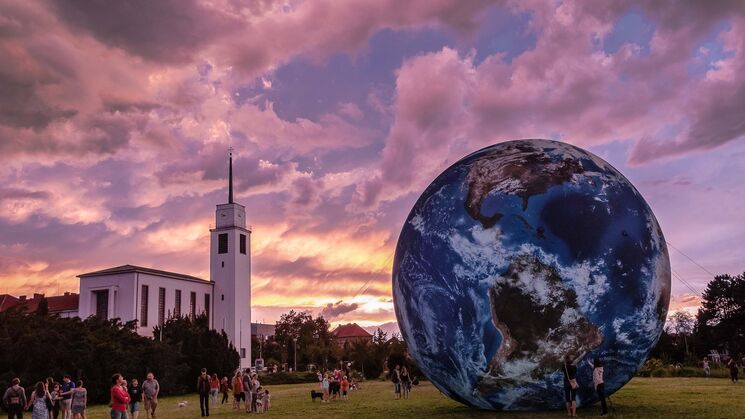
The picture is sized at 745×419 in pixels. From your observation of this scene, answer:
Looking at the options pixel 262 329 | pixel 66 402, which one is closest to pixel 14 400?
pixel 66 402

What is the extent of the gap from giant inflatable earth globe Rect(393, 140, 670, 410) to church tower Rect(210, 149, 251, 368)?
75.7 metres

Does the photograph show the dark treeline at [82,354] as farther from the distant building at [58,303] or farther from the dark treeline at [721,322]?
the dark treeline at [721,322]

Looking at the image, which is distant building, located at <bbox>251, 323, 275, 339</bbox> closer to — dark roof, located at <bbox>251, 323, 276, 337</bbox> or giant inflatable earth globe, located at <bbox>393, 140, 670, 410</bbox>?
dark roof, located at <bbox>251, 323, 276, 337</bbox>

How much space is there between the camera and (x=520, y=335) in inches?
515

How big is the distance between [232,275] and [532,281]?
79.4m

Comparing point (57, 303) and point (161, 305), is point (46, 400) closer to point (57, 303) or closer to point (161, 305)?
point (161, 305)

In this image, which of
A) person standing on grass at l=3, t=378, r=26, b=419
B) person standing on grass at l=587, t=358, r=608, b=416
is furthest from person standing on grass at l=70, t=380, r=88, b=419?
person standing on grass at l=587, t=358, r=608, b=416

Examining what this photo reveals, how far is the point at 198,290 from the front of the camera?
8706 cm

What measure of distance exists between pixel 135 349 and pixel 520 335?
3303 cm

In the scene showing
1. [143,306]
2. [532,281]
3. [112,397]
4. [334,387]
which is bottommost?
[334,387]

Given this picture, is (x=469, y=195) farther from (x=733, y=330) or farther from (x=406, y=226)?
(x=733, y=330)

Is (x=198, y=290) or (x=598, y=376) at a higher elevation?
(x=198, y=290)

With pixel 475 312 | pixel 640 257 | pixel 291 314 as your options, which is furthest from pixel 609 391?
pixel 291 314

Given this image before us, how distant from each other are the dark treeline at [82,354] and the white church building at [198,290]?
28.8 meters
